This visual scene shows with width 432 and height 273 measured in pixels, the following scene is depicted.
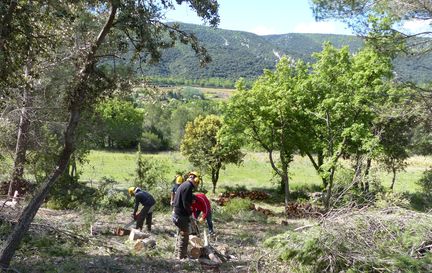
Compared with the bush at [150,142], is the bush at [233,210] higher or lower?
higher

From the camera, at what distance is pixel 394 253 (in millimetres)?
6367

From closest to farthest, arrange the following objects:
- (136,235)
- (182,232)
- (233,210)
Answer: (182,232) → (136,235) → (233,210)

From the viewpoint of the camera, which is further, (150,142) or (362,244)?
(150,142)

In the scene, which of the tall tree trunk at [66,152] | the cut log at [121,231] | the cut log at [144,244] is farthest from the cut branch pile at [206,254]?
the tall tree trunk at [66,152]

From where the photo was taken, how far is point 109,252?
9125 mm

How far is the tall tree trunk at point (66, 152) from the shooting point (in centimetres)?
725

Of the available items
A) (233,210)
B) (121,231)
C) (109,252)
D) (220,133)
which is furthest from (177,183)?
(220,133)

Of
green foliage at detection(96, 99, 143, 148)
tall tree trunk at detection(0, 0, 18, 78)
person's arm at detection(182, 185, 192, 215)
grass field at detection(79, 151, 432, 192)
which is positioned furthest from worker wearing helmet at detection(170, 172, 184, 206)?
green foliage at detection(96, 99, 143, 148)

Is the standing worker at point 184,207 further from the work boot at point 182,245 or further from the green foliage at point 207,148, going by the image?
the green foliage at point 207,148

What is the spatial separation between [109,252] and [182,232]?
66.6 inches

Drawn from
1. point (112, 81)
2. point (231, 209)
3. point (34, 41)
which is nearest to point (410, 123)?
point (231, 209)

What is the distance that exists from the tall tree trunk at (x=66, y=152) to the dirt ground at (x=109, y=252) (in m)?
0.55

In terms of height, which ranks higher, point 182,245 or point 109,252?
point 182,245

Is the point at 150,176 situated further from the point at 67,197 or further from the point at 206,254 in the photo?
the point at 206,254
